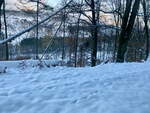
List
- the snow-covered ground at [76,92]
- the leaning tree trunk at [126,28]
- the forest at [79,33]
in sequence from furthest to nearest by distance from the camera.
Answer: the forest at [79,33]
the leaning tree trunk at [126,28]
the snow-covered ground at [76,92]

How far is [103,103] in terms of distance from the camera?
4.51 meters

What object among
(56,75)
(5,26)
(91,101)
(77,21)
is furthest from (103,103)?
(5,26)

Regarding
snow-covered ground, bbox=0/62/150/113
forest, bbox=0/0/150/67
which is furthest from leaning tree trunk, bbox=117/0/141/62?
snow-covered ground, bbox=0/62/150/113

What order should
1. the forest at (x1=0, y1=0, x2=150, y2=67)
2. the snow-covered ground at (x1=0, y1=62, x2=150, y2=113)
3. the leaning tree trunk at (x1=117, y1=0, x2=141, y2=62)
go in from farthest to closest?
the forest at (x1=0, y1=0, x2=150, y2=67), the leaning tree trunk at (x1=117, y1=0, x2=141, y2=62), the snow-covered ground at (x1=0, y1=62, x2=150, y2=113)

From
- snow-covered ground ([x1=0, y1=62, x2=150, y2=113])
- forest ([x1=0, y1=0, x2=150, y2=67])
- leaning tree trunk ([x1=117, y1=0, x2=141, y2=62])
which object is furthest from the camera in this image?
forest ([x1=0, y1=0, x2=150, y2=67])

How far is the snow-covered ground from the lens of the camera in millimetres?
4270

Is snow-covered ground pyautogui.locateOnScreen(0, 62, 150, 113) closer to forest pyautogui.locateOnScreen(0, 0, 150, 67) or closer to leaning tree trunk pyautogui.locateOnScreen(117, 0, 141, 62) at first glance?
leaning tree trunk pyautogui.locateOnScreen(117, 0, 141, 62)

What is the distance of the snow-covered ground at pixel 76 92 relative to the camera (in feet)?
14.0

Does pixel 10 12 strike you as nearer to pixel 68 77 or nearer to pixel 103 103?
pixel 68 77

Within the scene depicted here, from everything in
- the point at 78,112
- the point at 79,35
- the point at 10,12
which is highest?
the point at 10,12

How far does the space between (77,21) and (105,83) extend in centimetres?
1890

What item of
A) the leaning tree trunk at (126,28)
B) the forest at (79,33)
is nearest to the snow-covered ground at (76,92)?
the leaning tree trunk at (126,28)

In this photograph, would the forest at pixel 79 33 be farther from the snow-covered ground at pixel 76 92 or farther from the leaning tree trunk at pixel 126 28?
the snow-covered ground at pixel 76 92

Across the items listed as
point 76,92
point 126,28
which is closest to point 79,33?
point 126,28
